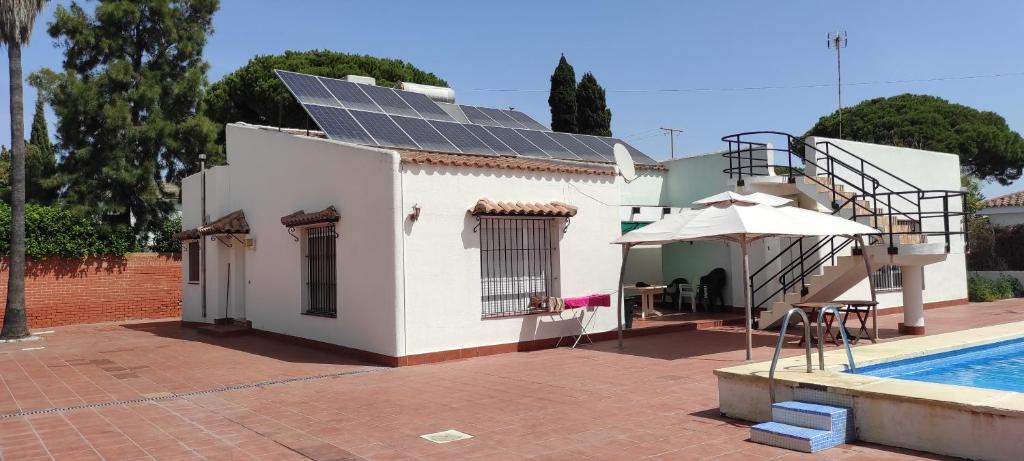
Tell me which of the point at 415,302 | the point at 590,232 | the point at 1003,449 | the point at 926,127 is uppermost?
the point at 926,127

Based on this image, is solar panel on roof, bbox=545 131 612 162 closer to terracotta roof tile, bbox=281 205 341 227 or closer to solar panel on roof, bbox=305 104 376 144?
solar panel on roof, bbox=305 104 376 144

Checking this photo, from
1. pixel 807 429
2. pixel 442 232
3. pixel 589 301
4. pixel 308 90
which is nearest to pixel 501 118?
pixel 308 90

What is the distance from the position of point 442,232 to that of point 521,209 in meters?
1.46

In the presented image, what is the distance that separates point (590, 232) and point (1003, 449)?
29.6 feet

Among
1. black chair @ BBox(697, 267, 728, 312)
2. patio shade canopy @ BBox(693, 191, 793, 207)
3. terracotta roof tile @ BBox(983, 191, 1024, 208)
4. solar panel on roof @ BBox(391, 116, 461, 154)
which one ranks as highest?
solar panel on roof @ BBox(391, 116, 461, 154)

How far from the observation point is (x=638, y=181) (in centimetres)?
1994

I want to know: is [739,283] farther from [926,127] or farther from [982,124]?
[982,124]

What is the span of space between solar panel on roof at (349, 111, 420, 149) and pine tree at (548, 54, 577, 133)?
20080 millimetres

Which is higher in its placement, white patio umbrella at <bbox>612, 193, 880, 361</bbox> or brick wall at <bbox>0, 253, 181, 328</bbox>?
white patio umbrella at <bbox>612, 193, 880, 361</bbox>

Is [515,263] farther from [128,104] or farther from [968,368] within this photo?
[128,104]

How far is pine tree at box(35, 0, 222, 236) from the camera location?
949 inches

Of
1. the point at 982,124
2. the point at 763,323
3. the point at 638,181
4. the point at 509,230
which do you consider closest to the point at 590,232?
the point at 509,230

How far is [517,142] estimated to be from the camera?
57.7 ft

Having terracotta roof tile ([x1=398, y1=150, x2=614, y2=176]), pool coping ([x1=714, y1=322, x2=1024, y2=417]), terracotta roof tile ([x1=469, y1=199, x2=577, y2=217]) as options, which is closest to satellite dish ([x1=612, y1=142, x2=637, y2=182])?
terracotta roof tile ([x1=398, y1=150, x2=614, y2=176])
